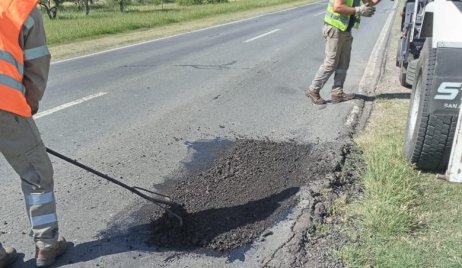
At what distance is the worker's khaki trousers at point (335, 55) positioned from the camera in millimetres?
5969

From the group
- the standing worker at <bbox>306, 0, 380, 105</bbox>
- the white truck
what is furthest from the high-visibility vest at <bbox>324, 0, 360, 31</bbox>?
the white truck

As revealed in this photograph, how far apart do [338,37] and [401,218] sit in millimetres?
3514

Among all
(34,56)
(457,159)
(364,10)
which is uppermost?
(34,56)

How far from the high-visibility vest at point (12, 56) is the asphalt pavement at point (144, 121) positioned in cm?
109

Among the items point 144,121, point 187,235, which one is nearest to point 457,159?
point 187,235

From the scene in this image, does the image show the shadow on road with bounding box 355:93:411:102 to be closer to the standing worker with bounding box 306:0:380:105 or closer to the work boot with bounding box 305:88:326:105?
the standing worker with bounding box 306:0:380:105

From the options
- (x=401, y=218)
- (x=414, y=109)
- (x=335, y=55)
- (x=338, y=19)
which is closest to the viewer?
(x=401, y=218)

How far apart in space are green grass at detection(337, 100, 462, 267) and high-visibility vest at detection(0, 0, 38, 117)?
211 centimetres

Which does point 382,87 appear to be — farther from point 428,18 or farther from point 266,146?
point 266,146

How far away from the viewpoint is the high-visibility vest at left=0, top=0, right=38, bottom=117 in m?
2.23

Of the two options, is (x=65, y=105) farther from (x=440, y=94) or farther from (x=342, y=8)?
(x=440, y=94)

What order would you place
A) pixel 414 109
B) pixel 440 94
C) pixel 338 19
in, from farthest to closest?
pixel 338 19 < pixel 414 109 < pixel 440 94

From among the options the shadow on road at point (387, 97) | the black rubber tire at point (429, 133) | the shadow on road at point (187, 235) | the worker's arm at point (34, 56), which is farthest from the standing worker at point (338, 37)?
the worker's arm at point (34, 56)

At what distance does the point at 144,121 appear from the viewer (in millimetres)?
5648
